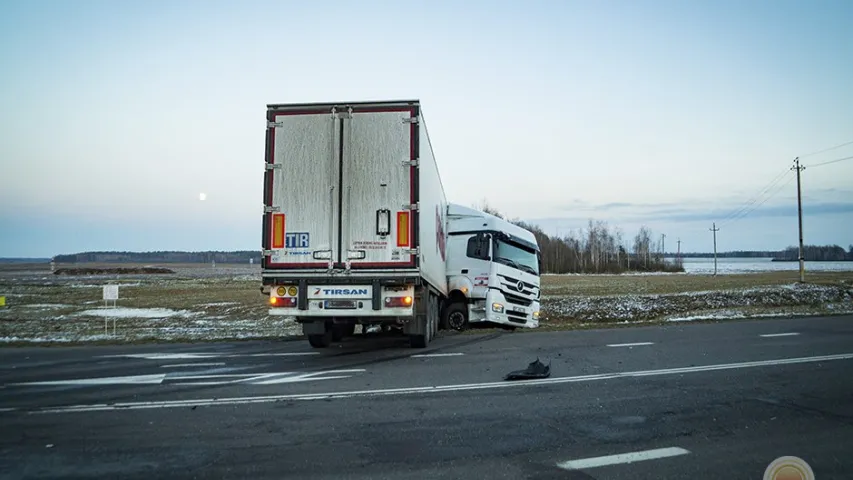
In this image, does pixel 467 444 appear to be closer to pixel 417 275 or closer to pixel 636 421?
pixel 636 421

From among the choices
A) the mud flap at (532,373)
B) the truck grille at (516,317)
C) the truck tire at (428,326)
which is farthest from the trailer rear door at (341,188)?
the truck grille at (516,317)

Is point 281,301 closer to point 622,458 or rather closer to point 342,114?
point 342,114

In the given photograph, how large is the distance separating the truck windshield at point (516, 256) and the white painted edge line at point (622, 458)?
495 inches

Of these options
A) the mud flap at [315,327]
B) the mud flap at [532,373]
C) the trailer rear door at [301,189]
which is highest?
the trailer rear door at [301,189]

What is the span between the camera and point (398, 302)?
36.1 feet

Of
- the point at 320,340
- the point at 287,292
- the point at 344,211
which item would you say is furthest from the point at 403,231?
the point at 320,340

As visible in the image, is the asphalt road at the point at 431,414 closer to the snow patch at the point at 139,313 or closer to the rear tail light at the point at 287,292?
the rear tail light at the point at 287,292

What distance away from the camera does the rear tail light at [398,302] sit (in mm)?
11000

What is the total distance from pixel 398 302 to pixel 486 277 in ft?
23.2

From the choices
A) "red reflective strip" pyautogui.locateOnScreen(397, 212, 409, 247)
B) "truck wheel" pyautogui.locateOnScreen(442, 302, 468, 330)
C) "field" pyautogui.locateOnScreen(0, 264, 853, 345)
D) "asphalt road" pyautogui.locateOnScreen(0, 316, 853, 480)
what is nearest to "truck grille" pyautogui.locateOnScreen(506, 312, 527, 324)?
"field" pyautogui.locateOnScreen(0, 264, 853, 345)

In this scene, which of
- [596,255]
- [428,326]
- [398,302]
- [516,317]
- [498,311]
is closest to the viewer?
[398,302]

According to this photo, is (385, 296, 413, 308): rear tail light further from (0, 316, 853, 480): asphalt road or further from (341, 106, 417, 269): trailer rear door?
(0, 316, 853, 480): asphalt road

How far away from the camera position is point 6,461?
511cm

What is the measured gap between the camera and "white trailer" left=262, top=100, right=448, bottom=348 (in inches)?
433
